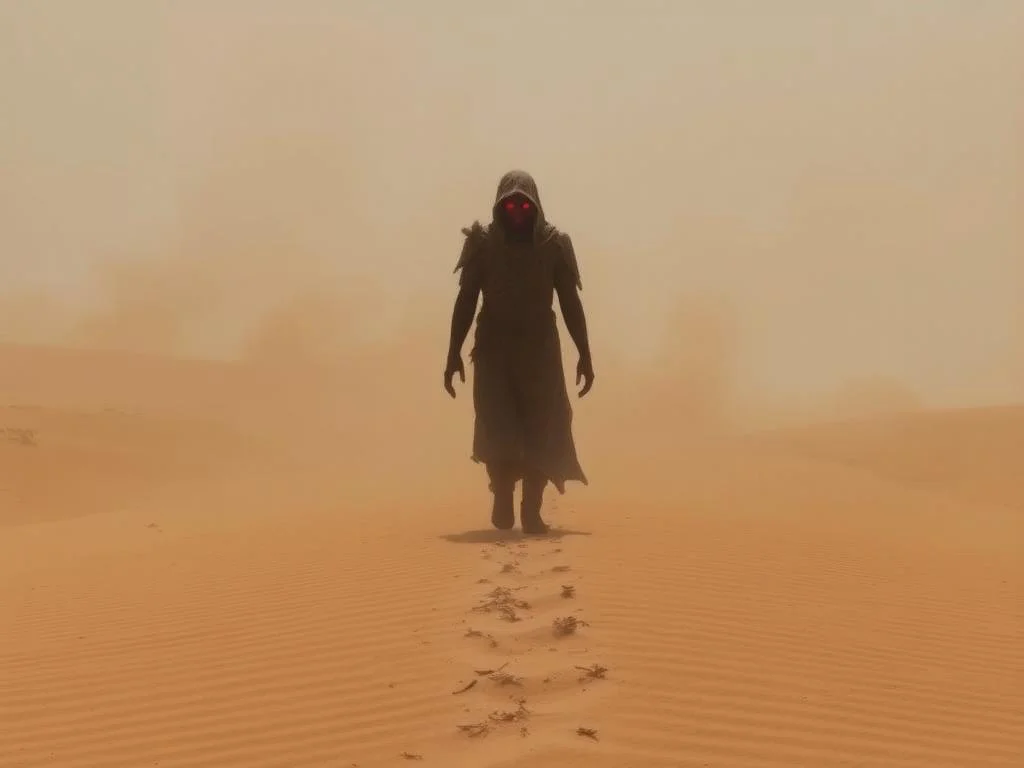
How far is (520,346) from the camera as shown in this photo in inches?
349

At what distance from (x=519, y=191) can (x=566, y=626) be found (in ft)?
12.1

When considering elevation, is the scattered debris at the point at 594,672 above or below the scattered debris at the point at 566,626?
below

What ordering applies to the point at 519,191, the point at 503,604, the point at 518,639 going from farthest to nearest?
the point at 519,191, the point at 503,604, the point at 518,639

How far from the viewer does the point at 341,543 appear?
29.8ft

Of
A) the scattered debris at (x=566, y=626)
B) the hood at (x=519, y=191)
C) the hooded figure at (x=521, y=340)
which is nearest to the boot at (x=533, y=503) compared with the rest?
the hooded figure at (x=521, y=340)

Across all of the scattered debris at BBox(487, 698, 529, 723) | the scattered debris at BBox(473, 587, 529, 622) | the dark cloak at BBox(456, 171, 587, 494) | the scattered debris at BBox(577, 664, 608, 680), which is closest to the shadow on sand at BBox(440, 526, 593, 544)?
the dark cloak at BBox(456, 171, 587, 494)

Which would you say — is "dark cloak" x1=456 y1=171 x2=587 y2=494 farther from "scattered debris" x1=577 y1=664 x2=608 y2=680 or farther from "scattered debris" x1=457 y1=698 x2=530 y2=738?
"scattered debris" x1=457 y1=698 x2=530 y2=738

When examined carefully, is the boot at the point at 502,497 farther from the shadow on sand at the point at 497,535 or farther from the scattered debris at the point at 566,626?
the scattered debris at the point at 566,626

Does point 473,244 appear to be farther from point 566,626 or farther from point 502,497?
point 566,626

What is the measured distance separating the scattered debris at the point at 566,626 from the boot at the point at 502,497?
301cm

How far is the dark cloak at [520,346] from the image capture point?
8680 millimetres

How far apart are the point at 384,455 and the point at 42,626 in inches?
689

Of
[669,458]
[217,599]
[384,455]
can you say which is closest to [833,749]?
[217,599]

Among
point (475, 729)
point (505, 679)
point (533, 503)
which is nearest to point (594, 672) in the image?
point (505, 679)
